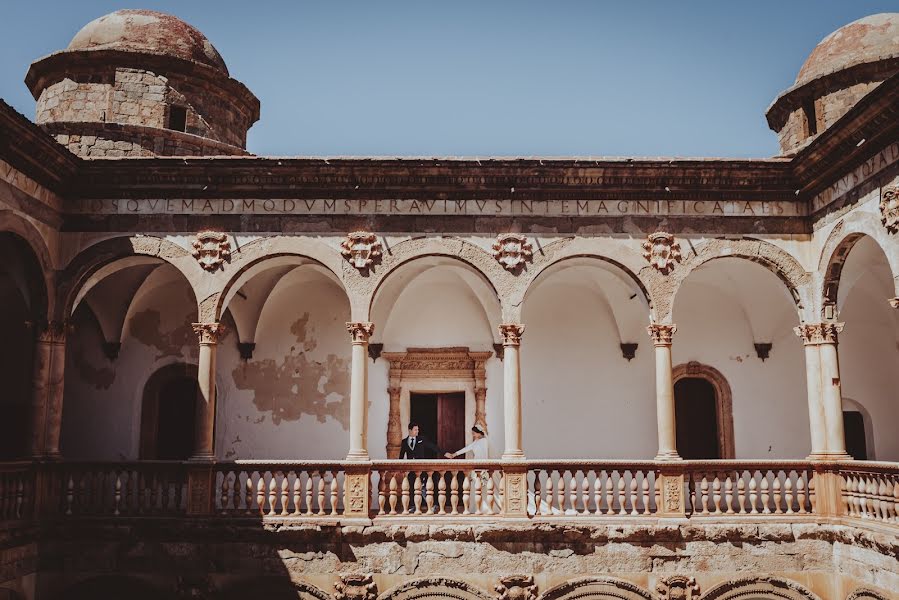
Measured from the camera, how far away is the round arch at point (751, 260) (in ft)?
38.0

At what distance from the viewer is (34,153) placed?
35.0ft

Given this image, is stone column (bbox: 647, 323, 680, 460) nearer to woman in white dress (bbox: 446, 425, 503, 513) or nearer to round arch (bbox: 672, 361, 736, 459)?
woman in white dress (bbox: 446, 425, 503, 513)

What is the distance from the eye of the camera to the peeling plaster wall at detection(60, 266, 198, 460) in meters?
14.0

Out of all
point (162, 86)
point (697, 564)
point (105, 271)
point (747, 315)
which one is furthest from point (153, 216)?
point (747, 315)

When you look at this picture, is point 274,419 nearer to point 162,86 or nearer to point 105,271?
point 105,271

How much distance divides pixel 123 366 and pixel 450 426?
230 inches

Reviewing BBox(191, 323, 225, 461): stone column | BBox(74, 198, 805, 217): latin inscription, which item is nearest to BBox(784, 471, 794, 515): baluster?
BBox(74, 198, 805, 217): latin inscription

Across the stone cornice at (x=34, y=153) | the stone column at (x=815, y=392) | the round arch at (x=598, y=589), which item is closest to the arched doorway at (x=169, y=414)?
the stone cornice at (x=34, y=153)

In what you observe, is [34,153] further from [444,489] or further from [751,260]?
[751,260]

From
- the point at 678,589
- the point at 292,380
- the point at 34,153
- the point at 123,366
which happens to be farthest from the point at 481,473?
the point at 34,153

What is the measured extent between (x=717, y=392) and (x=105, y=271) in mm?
10379

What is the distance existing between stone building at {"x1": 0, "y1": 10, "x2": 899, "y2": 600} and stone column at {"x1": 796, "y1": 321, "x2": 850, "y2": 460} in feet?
0.10

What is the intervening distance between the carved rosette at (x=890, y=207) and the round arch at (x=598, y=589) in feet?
18.1

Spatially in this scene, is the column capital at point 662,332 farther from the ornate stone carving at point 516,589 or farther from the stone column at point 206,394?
the stone column at point 206,394
